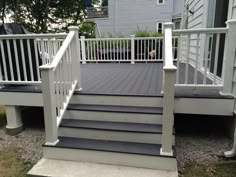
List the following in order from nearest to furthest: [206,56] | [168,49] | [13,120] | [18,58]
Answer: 1. [168,49]
2. [206,56]
3. [18,58]
4. [13,120]

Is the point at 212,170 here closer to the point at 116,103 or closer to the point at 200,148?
the point at 200,148

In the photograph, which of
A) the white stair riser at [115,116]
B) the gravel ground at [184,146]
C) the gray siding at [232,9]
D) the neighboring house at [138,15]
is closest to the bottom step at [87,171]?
the gravel ground at [184,146]

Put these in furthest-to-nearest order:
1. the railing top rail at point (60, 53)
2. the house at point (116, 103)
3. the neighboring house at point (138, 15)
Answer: the neighboring house at point (138, 15)
the railing top rail at point (60, 53)
the house at point (116, 103)

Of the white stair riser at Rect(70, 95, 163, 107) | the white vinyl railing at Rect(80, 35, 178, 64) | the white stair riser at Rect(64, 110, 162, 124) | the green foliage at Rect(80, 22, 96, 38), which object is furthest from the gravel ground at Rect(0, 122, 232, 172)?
the green foliage at Rect(80, 22, 96, 38)

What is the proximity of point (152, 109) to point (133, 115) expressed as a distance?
0.98 ft

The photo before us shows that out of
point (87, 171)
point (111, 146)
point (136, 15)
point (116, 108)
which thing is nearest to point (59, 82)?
point (116, 108)

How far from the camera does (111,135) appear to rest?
115 inches

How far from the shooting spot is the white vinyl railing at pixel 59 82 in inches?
105

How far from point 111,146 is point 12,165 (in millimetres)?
1364

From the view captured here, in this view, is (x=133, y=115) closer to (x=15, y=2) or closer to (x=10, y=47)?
(x=10, y=47)

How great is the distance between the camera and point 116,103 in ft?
11.0

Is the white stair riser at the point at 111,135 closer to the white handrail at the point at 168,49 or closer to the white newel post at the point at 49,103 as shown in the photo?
the white newel post at the point at 49,103

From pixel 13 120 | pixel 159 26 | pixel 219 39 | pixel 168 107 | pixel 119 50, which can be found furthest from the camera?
pixel 159 26

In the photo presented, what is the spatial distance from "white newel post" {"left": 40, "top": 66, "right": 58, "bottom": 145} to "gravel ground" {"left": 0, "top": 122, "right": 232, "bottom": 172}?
0.56 m
